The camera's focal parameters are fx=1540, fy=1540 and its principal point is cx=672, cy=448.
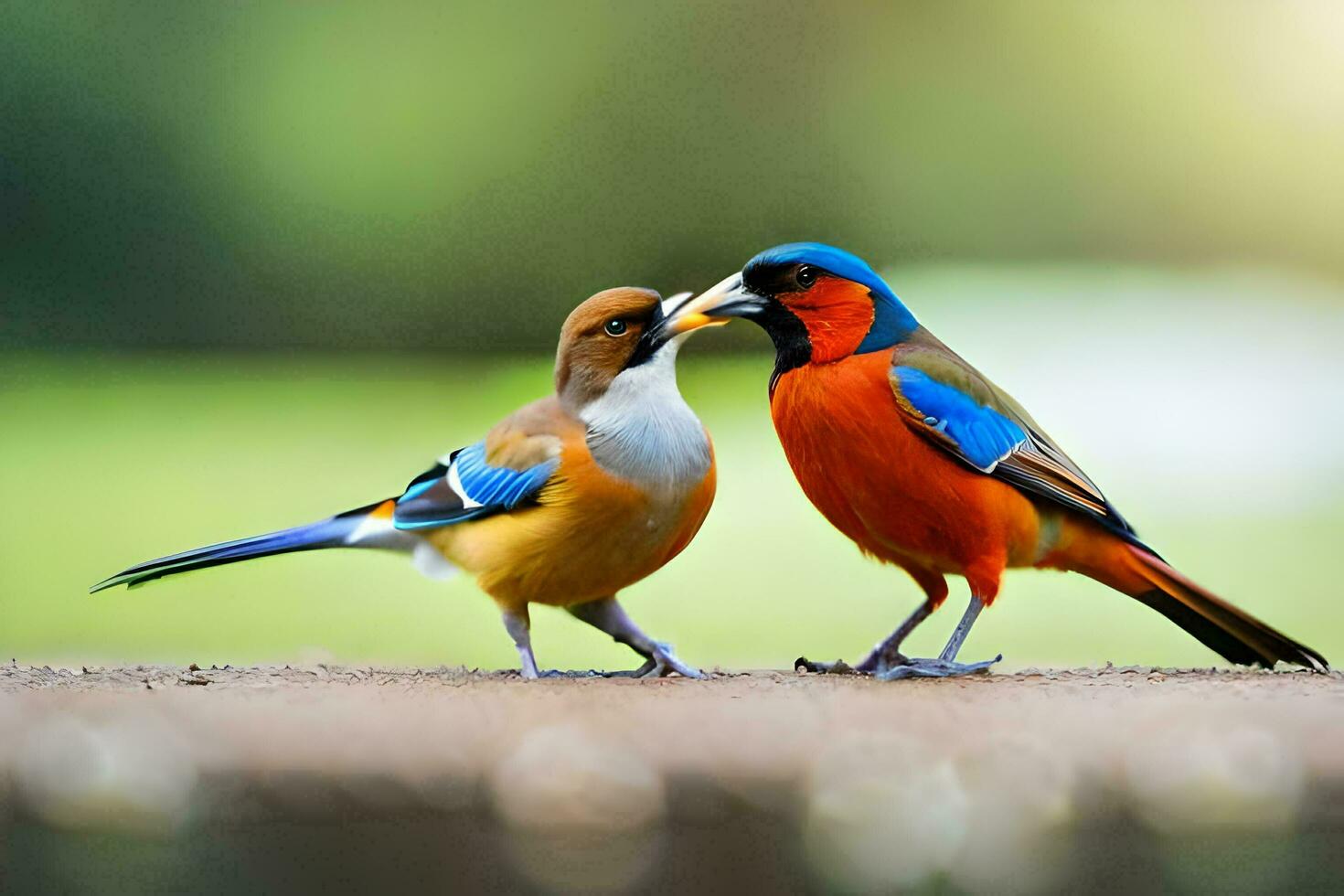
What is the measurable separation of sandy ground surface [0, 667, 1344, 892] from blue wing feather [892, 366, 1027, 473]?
0.93 metres

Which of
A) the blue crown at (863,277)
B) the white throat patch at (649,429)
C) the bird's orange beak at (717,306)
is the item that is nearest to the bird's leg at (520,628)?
the white throat patch at (649,429)

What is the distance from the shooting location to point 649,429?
108 inches

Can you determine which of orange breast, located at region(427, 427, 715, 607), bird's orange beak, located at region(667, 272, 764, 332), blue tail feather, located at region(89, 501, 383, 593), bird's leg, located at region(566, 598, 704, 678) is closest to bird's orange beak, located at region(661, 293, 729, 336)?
bird's orange beak, located at region(667, 272, 764, 332)

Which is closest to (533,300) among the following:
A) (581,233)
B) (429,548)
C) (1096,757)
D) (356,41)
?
(581,233)

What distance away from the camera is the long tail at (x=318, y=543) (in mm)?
2951

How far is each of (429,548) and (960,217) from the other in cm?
624

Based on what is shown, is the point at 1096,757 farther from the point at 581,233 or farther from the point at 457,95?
the point at 457,95

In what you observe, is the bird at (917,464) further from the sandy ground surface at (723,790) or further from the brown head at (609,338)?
the sandy ground surface at (723,790)

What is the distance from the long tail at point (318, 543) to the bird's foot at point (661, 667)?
0.44 m

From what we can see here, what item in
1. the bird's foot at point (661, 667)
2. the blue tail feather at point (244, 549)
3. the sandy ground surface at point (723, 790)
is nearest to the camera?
the sandy ground surface at point (723, 790)

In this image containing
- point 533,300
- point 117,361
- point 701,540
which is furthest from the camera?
point 117,361

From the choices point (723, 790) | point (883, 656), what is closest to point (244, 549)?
point (883, 656)

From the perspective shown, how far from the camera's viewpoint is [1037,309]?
309 inches

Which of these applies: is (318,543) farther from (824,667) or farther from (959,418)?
(959,418)
